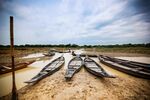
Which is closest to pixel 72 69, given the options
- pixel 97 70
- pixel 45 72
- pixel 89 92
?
pixel 97 70

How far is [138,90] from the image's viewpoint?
3615 mm

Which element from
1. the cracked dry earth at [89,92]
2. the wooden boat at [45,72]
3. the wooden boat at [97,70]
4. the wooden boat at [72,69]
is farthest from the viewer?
the wooden boat at [72,69]

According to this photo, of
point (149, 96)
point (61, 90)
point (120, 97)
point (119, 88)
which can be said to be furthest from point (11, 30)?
point (149, 96)

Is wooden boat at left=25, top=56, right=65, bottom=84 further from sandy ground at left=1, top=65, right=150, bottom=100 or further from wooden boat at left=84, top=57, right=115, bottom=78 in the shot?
wooden boat at left=84, top=57, right=115, bottom=78

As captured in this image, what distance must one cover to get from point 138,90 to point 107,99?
1284 millimetres

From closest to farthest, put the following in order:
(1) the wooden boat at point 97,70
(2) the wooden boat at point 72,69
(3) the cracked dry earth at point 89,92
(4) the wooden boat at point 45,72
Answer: (3) the cracked dry earth at point 89,92 → (4) the wooden boat at point 45,72 → (1) the wooden boat at point 97,70 → (2) the wooden boat at point 72,69

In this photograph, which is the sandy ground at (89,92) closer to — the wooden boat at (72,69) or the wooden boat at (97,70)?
the wooden boat at (97,70)

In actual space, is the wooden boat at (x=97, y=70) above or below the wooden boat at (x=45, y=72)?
above

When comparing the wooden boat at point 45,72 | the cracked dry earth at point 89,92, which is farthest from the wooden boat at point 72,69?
the wooden boat at point 45,72

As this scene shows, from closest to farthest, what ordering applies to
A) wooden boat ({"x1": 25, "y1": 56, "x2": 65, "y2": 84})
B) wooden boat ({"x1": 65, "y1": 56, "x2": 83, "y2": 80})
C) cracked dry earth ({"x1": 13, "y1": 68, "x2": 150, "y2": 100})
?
cracked dry earth ({"x1": 13, "y1": 68, "x2": 150, "y2": 100}) < wooden boat ({"x1": 25, "y1": 56, "x2": 65, "y2": 84}) < wooden boat ({"x1": 65, "y1": 56, "x2": 83, "y2": 80})

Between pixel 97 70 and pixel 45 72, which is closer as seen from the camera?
pixel 45 72

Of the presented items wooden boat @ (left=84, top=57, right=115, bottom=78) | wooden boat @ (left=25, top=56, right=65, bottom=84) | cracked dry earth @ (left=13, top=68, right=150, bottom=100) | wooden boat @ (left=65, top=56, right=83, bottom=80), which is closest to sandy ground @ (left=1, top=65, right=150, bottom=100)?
A: cracked dry earth @ (left=13, top=68, right=150, bottom=100)

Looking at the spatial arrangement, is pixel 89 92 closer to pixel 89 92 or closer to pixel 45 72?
pixel 89 92

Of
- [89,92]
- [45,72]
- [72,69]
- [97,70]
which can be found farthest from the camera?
[72,69]
